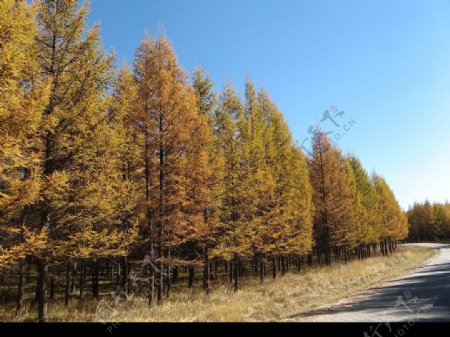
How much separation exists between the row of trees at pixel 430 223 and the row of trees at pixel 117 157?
9086 centimetres

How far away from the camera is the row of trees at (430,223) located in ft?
329

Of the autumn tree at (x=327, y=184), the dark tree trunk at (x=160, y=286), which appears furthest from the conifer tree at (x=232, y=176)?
the autumn tree at (x=327, y=184)

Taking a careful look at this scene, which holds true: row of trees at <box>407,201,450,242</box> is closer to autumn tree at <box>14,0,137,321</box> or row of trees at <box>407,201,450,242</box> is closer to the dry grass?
the dry grass

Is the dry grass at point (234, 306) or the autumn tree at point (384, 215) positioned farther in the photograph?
the autumn tree at point (384, 215)

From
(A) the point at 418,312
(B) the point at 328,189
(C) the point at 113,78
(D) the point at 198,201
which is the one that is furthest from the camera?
(B) the point at 328,189

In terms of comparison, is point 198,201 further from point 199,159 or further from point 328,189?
point 328,189

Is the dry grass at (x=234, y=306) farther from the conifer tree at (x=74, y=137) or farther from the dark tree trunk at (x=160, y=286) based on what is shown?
the conifer tree at (x=74, y=137)

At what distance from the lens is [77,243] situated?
11.2 metres

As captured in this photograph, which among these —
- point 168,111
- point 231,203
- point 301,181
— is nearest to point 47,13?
point 168,111

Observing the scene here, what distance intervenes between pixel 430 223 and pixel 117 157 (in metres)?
111

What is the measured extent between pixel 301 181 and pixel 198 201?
46.6ft

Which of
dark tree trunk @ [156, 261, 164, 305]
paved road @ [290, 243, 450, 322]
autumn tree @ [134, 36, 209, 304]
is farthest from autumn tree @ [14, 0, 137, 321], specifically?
paved road @ [290, 243, 450, 322]

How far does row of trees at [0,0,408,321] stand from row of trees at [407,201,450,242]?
90862 millimetres

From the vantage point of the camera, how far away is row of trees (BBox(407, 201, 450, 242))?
10038 centimetres
